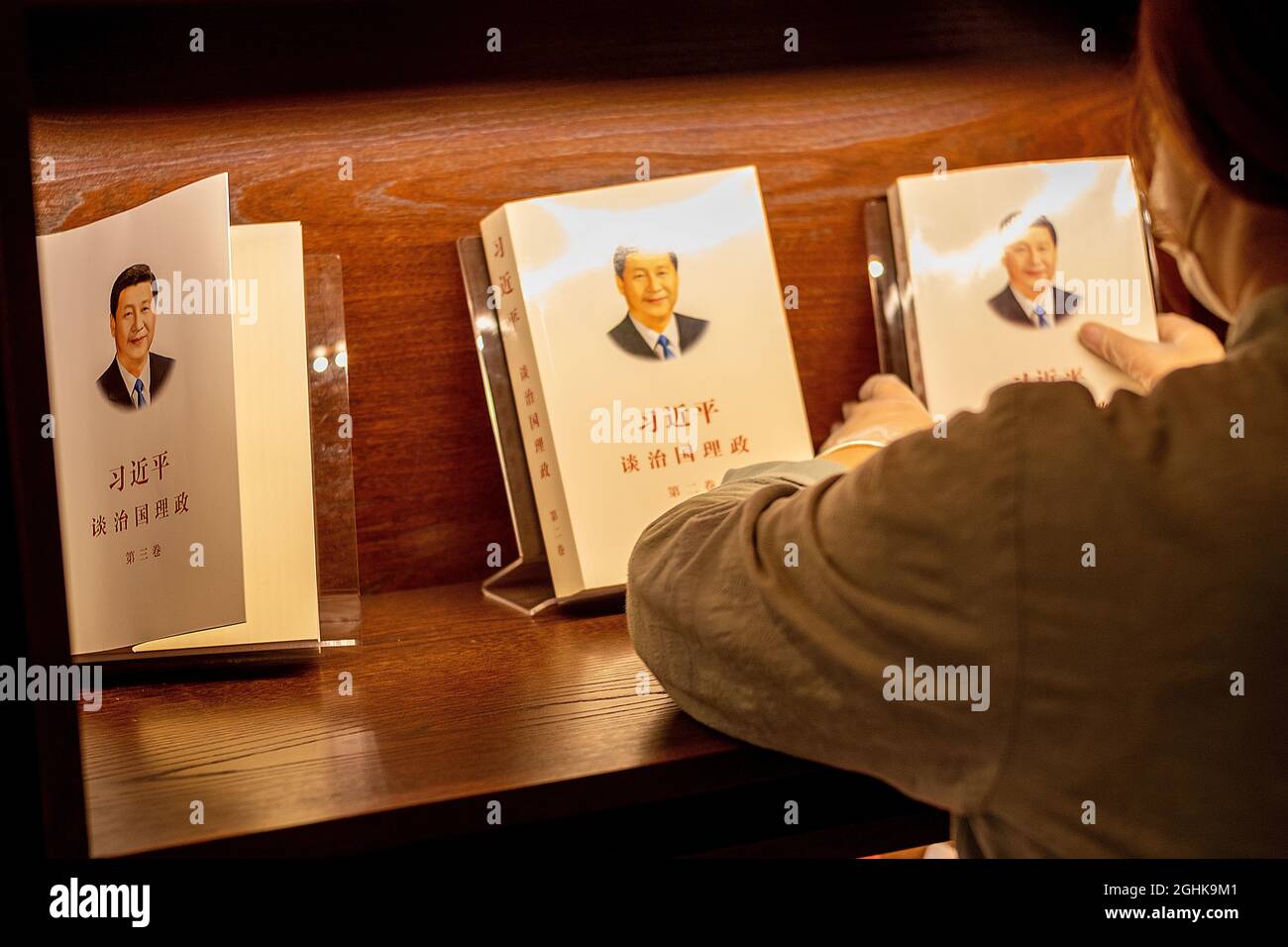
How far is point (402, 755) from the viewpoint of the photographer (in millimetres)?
762

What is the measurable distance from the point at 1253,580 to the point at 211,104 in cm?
108

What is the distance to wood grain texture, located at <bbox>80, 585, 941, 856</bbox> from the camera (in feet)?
2.20

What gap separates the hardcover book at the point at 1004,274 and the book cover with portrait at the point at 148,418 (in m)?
0.80

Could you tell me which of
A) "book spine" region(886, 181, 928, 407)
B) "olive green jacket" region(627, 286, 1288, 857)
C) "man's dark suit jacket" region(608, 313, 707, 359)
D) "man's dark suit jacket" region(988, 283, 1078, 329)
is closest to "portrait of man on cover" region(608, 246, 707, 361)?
"man's dark suit jacket" region(608, 313, 707, 359)

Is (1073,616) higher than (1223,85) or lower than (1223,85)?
lower

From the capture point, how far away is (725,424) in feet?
3.92

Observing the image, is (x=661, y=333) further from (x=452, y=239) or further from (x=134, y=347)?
(x=134, y=347)

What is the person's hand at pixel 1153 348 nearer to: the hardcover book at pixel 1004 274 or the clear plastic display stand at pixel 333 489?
the hardcover book at pixel 1004 274

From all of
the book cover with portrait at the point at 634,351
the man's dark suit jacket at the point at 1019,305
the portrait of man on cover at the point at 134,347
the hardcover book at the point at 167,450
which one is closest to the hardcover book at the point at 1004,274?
the man's dark suit jacket at the point at 1019,305

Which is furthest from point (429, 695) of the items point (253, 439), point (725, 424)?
point (725, 424)

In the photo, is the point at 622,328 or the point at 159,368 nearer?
the point at 159,368

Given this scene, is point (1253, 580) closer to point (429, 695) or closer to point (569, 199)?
point (429, 695)

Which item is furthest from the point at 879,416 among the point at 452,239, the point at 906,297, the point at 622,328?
the point at 452,239

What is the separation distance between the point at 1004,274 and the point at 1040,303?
6cm
